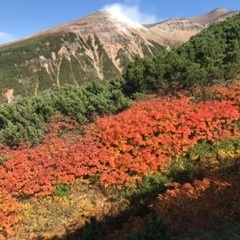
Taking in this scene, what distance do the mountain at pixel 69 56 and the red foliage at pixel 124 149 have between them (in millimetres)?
114304

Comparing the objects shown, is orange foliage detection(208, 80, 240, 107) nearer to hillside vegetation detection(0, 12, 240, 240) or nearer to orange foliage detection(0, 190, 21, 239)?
hillside vegetation detection(0, 12, 240, 240)

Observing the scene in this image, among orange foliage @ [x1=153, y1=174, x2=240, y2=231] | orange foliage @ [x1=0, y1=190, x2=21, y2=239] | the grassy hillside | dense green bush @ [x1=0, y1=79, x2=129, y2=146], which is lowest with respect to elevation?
the grassy hillside

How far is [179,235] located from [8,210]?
904cm

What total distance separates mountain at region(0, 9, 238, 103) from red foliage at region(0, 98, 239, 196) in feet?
375

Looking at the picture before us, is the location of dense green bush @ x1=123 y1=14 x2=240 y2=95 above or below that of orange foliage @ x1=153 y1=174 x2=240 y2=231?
above

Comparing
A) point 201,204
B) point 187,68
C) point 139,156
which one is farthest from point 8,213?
point 187,68

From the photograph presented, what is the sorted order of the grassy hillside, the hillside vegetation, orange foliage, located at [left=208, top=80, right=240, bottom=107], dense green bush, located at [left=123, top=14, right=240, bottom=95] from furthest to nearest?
the grassy hillside, dense green bush, located at [left=123, top=14, right=240, bottom=95], orange foliage, located at [left=208, top=80, right=240, bottom=107], the hillside vegetation

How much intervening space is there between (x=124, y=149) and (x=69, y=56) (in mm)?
152223

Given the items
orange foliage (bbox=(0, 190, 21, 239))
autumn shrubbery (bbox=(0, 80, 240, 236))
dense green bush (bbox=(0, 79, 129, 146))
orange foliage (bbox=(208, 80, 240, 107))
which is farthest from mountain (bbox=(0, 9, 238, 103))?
orange foliage (bbox=(0, 190, 21, 239))

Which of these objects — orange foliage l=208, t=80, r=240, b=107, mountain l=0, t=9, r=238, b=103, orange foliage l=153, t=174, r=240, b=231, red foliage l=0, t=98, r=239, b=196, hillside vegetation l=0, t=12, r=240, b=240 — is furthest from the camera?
mountain l=0, t=9, r=238, b=103

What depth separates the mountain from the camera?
14588 cm

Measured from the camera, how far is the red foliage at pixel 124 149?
18250mm

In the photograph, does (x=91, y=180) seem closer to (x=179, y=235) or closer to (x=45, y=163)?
(x=45, y=163)

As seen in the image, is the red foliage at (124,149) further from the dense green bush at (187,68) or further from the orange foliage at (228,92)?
the dense green bush at (187,68)
